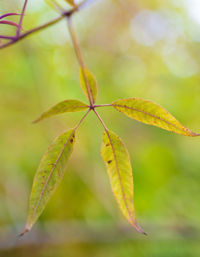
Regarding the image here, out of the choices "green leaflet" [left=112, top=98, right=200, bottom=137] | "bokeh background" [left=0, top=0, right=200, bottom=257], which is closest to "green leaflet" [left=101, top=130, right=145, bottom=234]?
"green leaflet" [left=112, top=98, right=200, bottom=137]

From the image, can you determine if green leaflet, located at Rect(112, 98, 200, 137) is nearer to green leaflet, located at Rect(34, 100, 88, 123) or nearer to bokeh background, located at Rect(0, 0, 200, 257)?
green leaflet, located at Rect(34, 100, 88, 123)

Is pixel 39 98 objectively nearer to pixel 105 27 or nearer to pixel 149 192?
pixel 105 27

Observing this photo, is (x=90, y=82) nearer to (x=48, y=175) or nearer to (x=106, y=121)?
(x=48, y=175)

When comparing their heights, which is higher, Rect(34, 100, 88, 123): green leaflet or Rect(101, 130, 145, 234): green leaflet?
Rect(34, 100, 88, 123): green leaflet

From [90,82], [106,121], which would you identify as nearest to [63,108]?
[90,82]

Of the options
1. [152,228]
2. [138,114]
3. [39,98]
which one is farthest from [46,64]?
[138,114]
